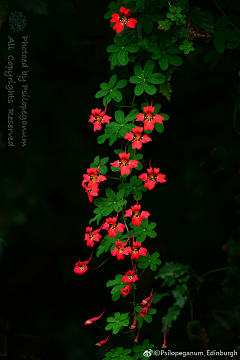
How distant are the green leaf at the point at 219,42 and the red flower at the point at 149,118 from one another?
286 millimetres

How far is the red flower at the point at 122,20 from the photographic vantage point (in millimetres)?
861

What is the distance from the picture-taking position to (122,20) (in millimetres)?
884

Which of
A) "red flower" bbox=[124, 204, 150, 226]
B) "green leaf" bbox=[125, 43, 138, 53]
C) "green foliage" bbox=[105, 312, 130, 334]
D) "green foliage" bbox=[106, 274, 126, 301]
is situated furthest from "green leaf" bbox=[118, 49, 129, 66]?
"green foliage" bbox=[105, 312, 130, 334]

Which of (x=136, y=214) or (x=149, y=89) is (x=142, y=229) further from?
(x=149, y=89)

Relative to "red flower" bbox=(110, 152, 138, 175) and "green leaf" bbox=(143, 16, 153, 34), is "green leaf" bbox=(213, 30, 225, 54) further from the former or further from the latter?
"red flower" bbox=(110, 152, 138, 175)

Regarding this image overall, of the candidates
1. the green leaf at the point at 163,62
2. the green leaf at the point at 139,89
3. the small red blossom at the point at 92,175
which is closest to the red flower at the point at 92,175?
the small red blossom at the point at 92,175

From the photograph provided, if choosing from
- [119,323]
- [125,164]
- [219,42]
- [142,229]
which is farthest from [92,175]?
[219,42]

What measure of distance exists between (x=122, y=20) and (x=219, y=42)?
0.97 feet

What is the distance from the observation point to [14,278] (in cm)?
175

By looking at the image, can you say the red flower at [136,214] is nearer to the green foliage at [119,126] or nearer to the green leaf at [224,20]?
the green foliage at [119,126]

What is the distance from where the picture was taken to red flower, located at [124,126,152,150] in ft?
2.81

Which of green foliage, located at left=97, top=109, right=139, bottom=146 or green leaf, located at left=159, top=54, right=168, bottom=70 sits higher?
green leaf, located at left=159, top=54, right=168, bottom=70

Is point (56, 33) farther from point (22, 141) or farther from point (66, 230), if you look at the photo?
point (66, 230)

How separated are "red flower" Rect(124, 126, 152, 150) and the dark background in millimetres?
695
